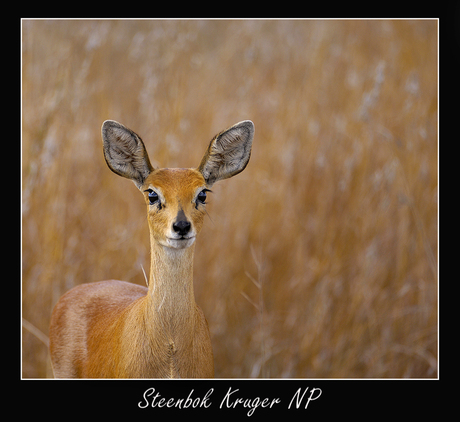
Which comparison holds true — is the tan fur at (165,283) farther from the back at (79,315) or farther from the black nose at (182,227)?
the back at (79,315)

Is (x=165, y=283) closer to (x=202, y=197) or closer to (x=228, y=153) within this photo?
(x=202, y=197)

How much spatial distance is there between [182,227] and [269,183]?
1.95 metres

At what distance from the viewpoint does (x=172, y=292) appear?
197 cm

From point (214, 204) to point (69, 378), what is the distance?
174 centimetres

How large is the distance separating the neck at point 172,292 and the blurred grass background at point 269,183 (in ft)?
3.36

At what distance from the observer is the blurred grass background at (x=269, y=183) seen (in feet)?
10.2

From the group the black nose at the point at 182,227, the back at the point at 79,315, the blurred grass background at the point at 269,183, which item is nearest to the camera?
the black nose at the point at 182,227

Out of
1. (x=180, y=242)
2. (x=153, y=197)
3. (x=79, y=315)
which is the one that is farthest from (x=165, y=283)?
(x=79, y=315)

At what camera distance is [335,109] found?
3.96 meters

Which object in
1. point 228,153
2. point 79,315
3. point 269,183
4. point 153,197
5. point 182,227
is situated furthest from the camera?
point 269,183

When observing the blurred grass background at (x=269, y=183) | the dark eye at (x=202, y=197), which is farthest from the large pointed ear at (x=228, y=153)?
the blurred grass background at (x=269, y=183)

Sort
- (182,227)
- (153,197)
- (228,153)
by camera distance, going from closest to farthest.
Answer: (182,227)
(153,197)
(228,153)

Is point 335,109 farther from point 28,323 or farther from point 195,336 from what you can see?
point 28,323
